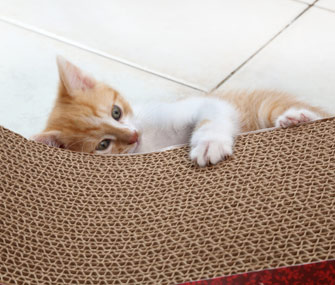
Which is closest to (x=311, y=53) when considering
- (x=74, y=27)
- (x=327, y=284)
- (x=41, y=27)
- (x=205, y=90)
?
(x=205, y=90)

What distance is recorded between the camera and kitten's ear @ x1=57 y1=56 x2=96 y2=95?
1.34m

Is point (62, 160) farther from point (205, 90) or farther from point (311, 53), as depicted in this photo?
point (311, 53)

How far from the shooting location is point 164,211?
1.08 m

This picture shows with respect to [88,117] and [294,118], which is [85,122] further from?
[294,118]

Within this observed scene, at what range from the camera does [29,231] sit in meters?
1.04

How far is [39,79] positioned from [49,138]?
76 cm

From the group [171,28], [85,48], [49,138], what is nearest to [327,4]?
[171,28]

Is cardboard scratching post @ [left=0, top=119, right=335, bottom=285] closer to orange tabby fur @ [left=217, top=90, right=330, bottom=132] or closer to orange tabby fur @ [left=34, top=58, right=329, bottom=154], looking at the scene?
orange tabby fur @ [left=34, top=58, right=329, bottom=154]

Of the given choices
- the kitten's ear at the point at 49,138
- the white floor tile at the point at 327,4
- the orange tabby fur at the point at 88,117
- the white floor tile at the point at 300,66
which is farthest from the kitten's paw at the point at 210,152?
the white floor tile at the point at 327,4

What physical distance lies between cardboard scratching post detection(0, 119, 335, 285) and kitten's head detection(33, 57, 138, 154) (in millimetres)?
92

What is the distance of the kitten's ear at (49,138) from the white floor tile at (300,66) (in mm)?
763

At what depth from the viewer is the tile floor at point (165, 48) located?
1.90 metres

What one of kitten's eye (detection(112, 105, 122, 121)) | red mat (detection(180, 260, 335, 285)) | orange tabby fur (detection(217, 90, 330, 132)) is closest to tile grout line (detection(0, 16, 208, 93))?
orange tabby fur (detection(217, 90, 330, 132))

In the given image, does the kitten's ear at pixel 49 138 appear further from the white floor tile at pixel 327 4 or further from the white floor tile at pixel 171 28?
the white floor tile at pixel 327 4
